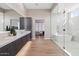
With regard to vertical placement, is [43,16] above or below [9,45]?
above

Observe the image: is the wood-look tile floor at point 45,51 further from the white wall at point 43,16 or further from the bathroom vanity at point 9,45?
the white wall at point 43,16

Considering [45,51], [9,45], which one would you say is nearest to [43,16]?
[45,51]

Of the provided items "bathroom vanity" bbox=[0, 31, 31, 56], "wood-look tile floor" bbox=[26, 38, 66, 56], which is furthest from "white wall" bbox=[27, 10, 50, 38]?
"bathroom vanity" bbox=[0, 31, 31, 56]

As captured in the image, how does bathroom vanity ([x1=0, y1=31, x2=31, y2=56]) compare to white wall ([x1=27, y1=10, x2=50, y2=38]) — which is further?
white wall ([x1=27, y1=10, x2=50, y2=38])

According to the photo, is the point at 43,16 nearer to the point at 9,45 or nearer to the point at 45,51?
the point at 45,51

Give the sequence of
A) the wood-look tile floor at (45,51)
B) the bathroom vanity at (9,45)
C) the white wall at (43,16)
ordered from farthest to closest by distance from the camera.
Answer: the white wall at (43,16) → the wood-look tile floor at (45,51) → the bathroom vanity at (9,45)

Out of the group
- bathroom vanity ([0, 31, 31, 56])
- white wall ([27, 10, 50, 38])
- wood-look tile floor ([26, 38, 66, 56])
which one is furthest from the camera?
white wall ([27, 10, 50, 38])

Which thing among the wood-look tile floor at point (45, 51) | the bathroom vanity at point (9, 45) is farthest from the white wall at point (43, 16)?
the bathroom vanity at point (9, 45)

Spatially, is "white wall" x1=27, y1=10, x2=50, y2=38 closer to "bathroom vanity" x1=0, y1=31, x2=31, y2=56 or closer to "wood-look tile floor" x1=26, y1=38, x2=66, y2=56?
"wood-look tile floor" x1=26, y1=38, x2=66, y2=56

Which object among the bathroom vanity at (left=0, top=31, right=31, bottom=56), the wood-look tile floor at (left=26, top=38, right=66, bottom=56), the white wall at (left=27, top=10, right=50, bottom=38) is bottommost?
the wood-look tile floor at (left=26, top=38, right=66, bottom=56)

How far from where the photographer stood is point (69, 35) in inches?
195

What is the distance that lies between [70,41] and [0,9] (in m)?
2.86

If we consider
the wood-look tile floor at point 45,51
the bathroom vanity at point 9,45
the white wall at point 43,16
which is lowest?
the wood-look tile floor at point 45,51

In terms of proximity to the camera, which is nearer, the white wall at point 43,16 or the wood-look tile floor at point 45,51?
the wood-look tile floor at point 45,51
